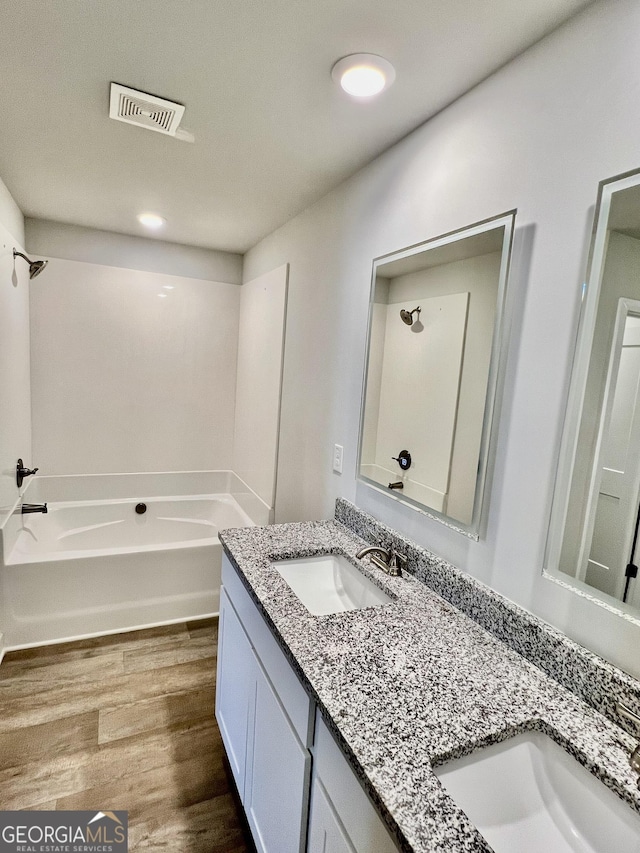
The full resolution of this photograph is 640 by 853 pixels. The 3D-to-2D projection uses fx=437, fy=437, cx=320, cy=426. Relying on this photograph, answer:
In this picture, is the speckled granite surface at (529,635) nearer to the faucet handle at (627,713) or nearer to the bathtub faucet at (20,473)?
the faucet handle at (627,713)

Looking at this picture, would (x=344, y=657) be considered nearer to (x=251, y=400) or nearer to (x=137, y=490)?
(x=251, y=400)

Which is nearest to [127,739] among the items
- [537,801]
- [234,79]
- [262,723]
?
[262,723]

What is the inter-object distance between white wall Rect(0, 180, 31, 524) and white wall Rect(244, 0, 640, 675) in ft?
6.24

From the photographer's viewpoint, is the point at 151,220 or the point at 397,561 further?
the point at 151,220

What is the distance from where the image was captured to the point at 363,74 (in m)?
1.27

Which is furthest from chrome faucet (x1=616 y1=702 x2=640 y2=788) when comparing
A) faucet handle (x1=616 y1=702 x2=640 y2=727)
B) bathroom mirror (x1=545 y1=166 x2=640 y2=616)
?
bathroom mirror (x1=545 y1=166 x2=640 y2=616)

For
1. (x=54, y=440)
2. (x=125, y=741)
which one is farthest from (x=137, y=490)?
(x=125, y=741)

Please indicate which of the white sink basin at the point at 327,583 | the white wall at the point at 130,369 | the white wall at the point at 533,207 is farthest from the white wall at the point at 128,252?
the white sink basin at the point at 327,583

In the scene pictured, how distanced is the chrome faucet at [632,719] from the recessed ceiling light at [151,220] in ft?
9.81

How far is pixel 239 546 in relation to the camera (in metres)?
1.60

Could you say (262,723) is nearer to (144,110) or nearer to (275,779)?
(275,779)

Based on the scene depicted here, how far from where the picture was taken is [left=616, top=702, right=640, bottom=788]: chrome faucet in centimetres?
77

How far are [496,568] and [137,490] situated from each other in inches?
113

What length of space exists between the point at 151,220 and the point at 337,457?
198 centimetres
